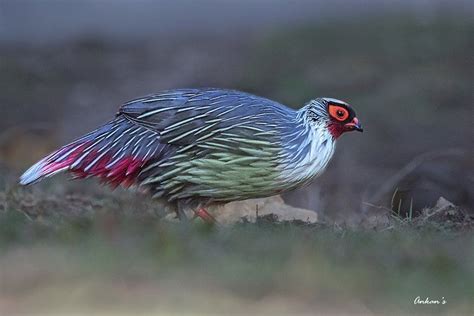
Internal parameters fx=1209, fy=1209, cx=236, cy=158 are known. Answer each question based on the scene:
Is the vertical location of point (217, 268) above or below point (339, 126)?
below

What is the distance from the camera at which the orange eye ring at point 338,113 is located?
8.59 meters

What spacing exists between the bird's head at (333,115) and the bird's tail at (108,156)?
1.17 m

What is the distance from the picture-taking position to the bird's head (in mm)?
8562

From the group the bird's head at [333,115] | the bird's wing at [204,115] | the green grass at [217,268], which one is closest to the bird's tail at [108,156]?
the bird's wing at [204,115]

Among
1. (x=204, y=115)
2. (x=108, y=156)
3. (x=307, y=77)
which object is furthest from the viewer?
(x=307, y=77)

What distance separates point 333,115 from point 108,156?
162 centimetres

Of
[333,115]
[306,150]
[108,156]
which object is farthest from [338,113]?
[108,156]

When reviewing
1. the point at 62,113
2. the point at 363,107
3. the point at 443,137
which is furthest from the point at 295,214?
the point at 62,113

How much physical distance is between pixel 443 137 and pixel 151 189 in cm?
845

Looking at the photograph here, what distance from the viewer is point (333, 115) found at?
859cm

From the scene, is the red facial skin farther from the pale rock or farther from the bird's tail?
the bird's tail

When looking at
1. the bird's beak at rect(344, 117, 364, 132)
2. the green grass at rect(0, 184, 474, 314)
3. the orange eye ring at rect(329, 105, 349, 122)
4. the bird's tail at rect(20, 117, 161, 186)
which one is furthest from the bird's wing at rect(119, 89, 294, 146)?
the green grass at rect(0, 184, 474, 314)

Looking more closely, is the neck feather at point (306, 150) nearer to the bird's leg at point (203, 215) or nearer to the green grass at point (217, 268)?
the bird's leg at point (203, 215)

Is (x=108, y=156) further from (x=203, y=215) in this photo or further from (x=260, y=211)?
(x=260, y=211)
